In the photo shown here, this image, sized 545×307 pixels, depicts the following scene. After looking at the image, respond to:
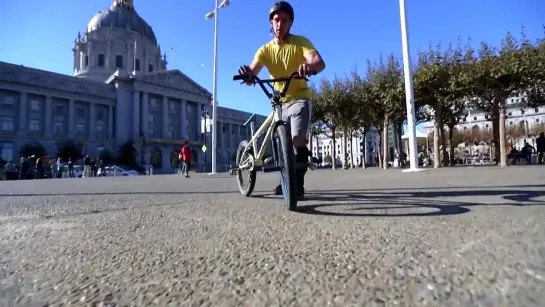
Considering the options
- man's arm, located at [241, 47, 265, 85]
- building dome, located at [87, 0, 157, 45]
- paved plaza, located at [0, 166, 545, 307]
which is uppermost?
building dome, located at [87, 0, 157, 45]

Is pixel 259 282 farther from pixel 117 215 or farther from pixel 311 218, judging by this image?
pixel 117 215

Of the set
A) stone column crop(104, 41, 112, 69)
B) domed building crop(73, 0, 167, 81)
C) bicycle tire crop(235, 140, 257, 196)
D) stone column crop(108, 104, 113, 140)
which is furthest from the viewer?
domed building crop(73, 0, 167, 81)

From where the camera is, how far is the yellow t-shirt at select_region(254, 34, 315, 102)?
3.08m

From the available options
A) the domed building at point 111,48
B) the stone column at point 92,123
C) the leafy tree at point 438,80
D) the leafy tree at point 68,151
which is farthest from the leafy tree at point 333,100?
the domed building at point 111,48

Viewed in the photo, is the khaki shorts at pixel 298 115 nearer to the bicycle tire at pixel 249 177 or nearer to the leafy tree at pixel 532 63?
the bicycle tire at pixel 249 177

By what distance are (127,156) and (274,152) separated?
61.7 m

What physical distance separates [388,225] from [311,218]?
49 centimetres

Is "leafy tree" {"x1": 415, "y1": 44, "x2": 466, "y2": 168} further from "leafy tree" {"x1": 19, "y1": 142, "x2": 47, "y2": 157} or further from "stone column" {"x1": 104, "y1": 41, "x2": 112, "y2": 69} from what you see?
"stone column" {"x1": 104, "y1": 41, "x2": 112, "y2": 69}

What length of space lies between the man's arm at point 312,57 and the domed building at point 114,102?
4692 cm

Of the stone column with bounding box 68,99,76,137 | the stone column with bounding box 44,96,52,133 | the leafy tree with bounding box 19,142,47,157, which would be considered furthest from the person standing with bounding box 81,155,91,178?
the stone column with bounding box 68,99,76,137

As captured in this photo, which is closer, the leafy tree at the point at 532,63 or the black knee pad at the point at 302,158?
the black knee pad at the point at 302,158

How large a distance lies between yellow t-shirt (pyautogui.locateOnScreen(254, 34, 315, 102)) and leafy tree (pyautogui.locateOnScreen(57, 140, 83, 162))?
195 ft

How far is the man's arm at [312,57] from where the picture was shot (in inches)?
107

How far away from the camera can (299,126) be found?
2990mm
